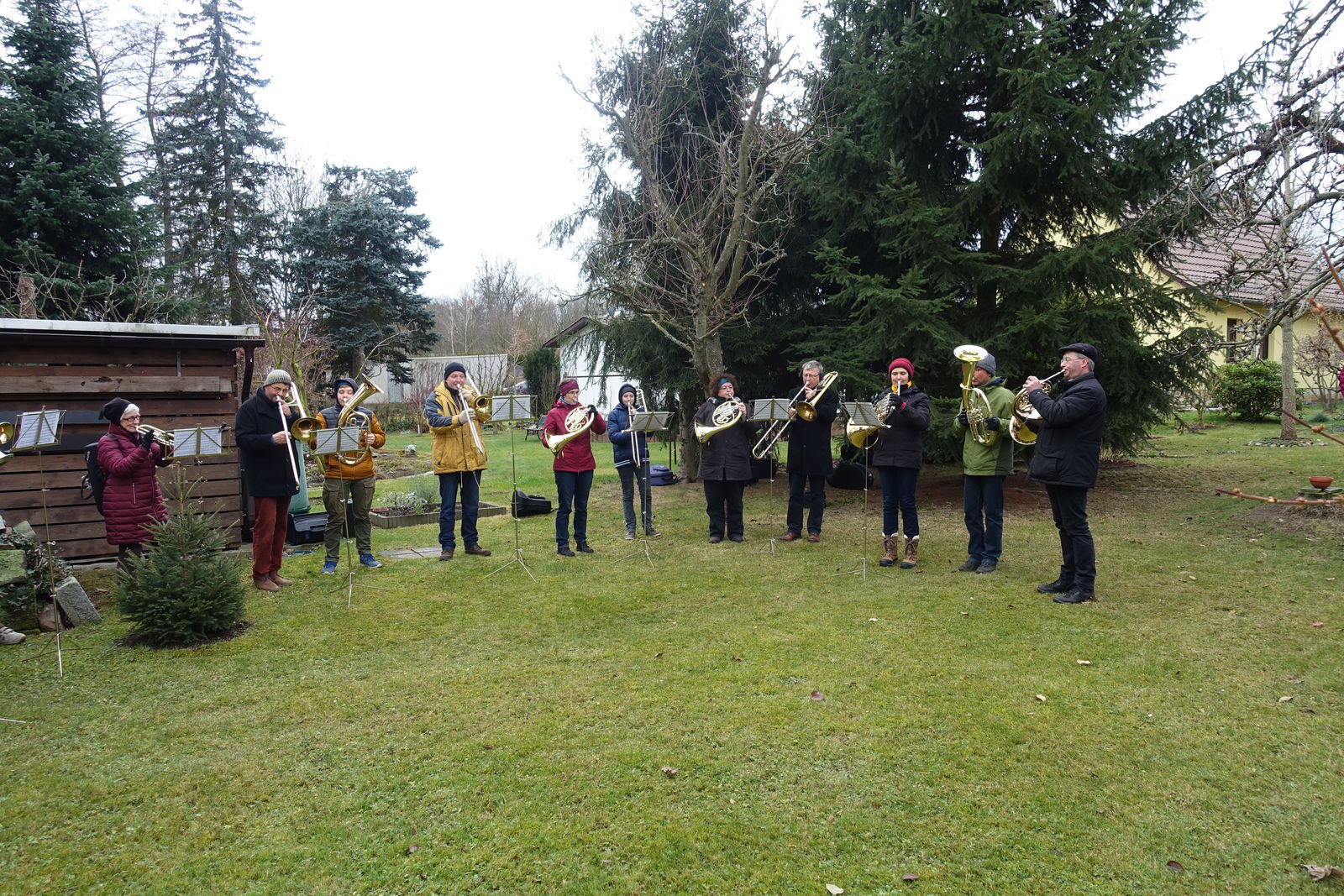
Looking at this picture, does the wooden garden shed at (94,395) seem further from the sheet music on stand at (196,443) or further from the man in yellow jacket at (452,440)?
the man in yellow jacket at (452,440)

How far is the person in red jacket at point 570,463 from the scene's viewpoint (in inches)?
336

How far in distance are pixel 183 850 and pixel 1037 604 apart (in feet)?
19.3

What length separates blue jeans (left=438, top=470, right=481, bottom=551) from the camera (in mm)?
8367

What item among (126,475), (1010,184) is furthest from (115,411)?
(1010,184)

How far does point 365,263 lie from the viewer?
26.6 m

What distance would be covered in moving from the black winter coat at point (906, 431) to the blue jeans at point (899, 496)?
83mm

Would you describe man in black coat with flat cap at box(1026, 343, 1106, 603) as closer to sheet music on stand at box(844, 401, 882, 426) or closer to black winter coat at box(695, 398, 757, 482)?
sheet music on stand at box(844, 401, 882, 426)

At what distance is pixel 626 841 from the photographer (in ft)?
10.9

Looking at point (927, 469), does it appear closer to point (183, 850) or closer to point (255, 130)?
point (183, 850)

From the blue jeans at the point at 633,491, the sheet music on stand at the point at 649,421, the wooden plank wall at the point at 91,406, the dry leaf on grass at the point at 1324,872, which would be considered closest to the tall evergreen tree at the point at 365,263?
the wooden plank wall at the point at 91,406

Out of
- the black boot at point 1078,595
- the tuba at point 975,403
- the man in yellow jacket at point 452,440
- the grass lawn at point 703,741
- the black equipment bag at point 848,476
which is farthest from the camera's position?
the black equipment bag at point 848,476

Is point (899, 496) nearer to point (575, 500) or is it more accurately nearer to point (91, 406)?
point (575, 500)

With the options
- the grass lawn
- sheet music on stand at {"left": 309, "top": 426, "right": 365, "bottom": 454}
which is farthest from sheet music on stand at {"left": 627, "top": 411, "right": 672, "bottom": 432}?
sheet music on stand at {"left": 309, "top": 426, "right": 365, "bottom": 454}

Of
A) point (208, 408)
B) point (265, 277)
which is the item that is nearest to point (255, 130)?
point (265, 277)
